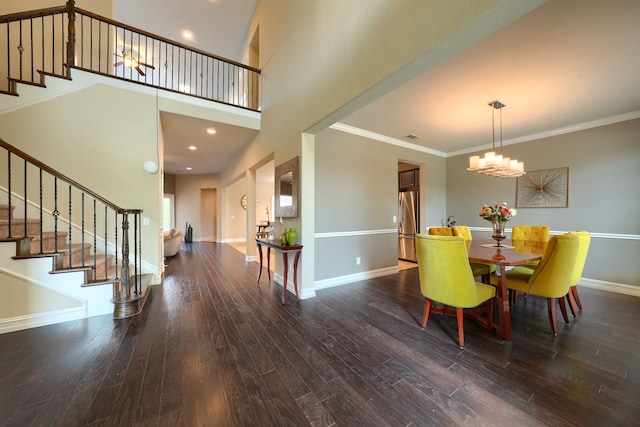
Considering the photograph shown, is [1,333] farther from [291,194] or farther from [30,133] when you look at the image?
[291,194]

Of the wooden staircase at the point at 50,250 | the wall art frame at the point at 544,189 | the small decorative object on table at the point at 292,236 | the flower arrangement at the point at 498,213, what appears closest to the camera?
the wooden staircase at the point at 50,250

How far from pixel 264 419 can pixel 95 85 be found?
192 inches

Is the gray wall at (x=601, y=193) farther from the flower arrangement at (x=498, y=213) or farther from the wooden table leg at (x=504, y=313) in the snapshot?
the wooden table leg at (x=504, y=313)

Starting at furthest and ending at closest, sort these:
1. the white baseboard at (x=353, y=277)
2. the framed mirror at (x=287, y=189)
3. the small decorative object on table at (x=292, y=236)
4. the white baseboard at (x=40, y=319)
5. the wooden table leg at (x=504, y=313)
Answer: the white baseboard at (x=353, y=277), the framed mirror at (x=287, y=189), the small decorative object on table at (x=292, y=236), the white baseboard at (x=40, y=319), the wooden table leg at (x=504, y=313)

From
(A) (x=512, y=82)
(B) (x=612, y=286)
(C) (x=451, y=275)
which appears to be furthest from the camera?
(B) (x=612, y=286)

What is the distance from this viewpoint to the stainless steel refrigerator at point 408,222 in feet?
17.5

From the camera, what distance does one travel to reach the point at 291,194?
3445 mm

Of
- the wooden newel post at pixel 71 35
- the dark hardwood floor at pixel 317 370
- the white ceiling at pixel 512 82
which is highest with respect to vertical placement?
the wooden newel post at pixel 71 35

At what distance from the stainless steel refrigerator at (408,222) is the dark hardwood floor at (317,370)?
8.88 feet

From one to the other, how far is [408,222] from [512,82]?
333 centimetres

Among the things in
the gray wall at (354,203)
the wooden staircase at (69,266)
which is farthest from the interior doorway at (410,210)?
the wooden staircase at (69,266)

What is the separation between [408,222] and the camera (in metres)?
5.44

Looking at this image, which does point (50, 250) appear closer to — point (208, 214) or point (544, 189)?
point (208, 214)

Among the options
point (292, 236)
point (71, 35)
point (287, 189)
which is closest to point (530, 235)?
point (292, 236)
